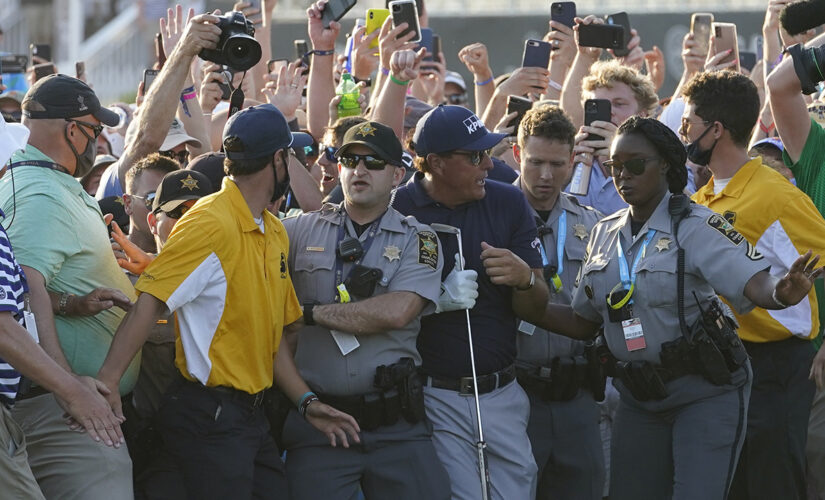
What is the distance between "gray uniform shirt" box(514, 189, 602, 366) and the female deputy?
0.53 m

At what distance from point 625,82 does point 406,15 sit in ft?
5.00

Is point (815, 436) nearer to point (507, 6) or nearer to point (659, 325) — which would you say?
point (659, 325)

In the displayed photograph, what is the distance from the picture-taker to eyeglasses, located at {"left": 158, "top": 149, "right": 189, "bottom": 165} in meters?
7.69

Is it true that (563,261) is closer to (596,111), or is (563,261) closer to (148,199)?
(596,111)

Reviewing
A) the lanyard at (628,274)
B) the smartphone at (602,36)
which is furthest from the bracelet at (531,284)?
the smartphone at (602,36)

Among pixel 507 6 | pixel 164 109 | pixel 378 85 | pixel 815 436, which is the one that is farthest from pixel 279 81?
pixel 507 6

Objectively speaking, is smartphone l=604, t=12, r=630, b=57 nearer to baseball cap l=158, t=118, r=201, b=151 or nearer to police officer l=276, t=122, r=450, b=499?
baseball cap l=158, t=118, r=201, b=151

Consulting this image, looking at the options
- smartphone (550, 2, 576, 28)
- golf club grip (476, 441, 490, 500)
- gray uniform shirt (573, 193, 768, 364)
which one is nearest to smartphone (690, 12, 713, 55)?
smartphone (550, 2, 576, 28)

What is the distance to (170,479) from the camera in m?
5.49

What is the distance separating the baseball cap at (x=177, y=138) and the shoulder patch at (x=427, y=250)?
99.1 inches

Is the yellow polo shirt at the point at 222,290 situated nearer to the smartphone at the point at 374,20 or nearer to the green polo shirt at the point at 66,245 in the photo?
the green polo shirt at the point at 66,245

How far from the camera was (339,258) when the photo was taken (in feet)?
18.6

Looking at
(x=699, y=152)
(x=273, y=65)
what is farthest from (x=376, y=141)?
(x=273, y=65)

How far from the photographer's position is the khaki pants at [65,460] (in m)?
4.99
